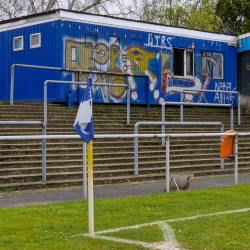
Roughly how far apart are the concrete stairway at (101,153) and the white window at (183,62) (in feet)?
13.7

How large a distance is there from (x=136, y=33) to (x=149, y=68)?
4.84 ft

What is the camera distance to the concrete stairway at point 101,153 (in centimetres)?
994

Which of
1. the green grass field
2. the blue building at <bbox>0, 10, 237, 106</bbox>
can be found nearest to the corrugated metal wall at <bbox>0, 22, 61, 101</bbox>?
the blue building at <bbox>0, 10, 237, 106</bbox>

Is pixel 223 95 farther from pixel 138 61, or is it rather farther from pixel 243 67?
pixel 138 61

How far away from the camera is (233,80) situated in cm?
2173

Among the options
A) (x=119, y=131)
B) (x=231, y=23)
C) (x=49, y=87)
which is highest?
(x=231, y=23)

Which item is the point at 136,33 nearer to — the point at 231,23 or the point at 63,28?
the point at 63,28

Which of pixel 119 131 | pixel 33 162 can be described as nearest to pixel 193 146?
pixel 119 131

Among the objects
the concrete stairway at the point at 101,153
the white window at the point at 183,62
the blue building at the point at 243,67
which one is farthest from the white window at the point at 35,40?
the blue building at the point at 243,67

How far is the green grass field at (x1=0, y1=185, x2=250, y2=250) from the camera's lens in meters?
4.93

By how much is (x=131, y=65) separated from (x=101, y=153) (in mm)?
7271

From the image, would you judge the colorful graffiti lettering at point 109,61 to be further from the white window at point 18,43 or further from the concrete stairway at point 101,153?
the white window at point 18,43

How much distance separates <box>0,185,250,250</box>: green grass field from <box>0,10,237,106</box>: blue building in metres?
9.37

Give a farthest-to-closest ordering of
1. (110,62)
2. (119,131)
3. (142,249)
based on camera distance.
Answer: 1. (110,62)
2. (119,131)
3. (142,249)
